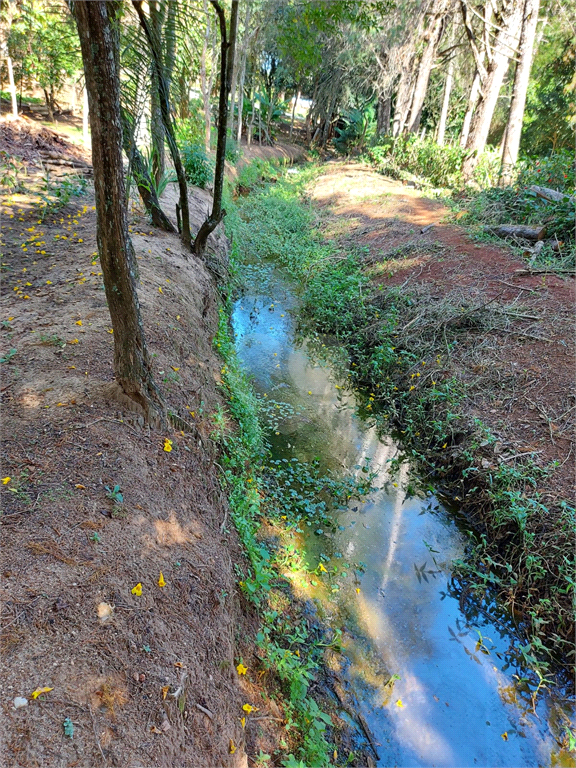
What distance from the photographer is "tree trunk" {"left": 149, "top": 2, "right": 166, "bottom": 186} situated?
464 centimetres

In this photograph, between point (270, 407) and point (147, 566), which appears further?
point (270, 407)

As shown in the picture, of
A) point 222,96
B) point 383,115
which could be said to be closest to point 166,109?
point 222,96

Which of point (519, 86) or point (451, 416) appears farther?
point (519, 86)

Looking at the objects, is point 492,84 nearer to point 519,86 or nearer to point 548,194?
point 519,86

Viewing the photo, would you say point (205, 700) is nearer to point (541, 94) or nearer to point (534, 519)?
point (534, 519)

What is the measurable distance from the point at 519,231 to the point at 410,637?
7.95 meters

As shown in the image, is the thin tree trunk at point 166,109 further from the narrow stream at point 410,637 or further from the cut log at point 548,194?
the cut log at point 548,194

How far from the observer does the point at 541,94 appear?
23.0 metres

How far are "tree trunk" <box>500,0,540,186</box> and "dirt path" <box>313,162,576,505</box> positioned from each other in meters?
2.20

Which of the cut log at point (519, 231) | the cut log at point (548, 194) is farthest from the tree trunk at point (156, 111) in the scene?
the cut log at point (548, 194)

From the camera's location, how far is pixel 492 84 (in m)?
12.7

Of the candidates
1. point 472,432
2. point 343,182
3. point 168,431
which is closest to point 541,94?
point 343,182

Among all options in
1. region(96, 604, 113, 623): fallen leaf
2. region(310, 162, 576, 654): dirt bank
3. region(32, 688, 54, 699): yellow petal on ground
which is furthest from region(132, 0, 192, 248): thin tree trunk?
region(32, 688, 54, 699): yellow petal on ground

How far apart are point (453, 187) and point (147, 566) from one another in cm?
1423
